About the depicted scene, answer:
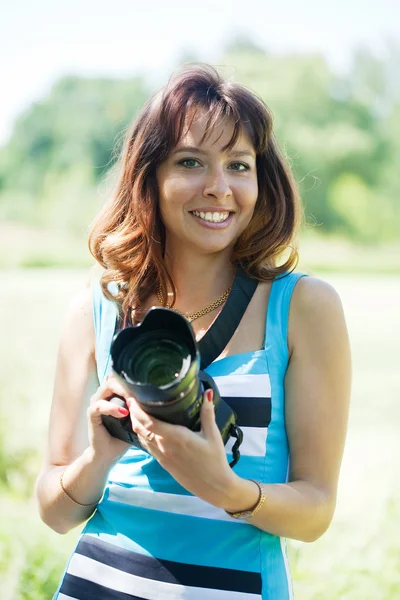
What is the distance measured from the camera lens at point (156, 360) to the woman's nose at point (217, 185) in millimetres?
332

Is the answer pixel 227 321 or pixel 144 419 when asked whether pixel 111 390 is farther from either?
pixel 227 321

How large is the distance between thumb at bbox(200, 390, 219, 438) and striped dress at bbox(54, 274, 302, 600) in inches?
6.9

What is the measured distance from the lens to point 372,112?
731 centimetres

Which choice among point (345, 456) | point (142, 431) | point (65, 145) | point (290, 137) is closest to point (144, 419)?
point (142, 431)

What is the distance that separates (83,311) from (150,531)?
1.36 feet

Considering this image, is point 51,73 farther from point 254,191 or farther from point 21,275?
point 254,191

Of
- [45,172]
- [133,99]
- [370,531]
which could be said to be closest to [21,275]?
[45,172]

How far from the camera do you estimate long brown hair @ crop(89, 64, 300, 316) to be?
1326mm

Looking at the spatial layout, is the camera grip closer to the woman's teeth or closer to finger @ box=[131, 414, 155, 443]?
finger @ box=[131, 414, 155, 443]

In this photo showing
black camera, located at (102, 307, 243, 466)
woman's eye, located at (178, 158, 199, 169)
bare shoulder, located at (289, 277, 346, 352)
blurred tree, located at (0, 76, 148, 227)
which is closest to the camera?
black camera, located at (102, 307, 243, 466)

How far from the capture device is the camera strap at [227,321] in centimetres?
125

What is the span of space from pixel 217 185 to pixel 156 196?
182 mm

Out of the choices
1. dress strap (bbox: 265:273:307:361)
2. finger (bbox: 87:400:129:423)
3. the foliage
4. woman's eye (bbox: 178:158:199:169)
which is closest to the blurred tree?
the foliage

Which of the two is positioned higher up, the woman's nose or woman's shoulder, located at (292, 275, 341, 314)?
the woman's nose
